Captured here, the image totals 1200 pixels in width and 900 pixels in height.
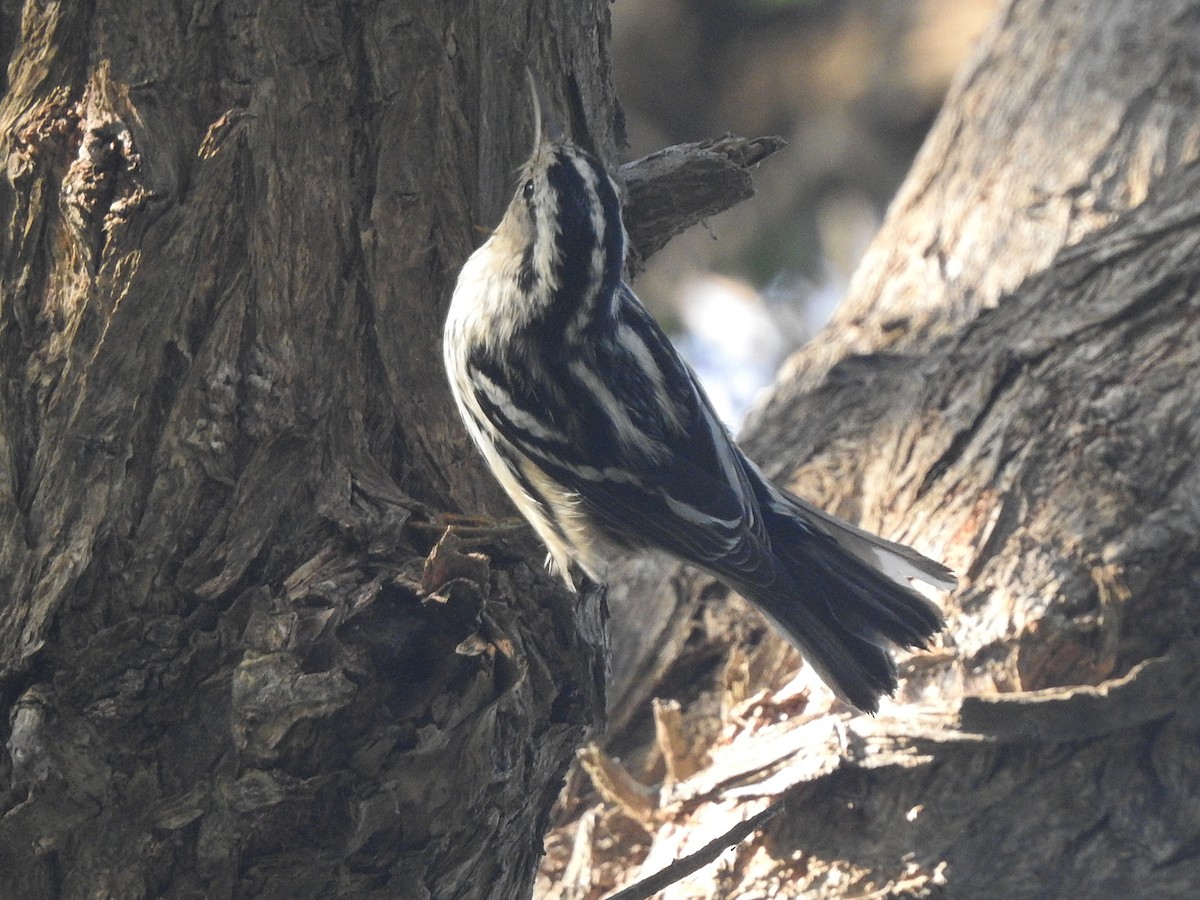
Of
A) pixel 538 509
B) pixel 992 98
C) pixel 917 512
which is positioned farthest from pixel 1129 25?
pixel 538 509

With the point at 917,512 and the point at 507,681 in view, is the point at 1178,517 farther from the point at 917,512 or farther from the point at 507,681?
the point at 507,681

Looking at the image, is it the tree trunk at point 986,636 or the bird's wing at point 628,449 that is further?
the bird's wing at point 628,449

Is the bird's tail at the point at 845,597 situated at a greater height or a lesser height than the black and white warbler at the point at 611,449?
lesser

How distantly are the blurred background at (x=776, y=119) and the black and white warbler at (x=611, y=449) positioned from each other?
195 inches

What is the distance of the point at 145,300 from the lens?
2486 millimetres

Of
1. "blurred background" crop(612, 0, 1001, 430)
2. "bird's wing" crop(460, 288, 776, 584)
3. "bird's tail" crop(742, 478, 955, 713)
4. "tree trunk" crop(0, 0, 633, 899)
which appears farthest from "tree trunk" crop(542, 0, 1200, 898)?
"blurred background" crop(612, 0, 1001, 430)

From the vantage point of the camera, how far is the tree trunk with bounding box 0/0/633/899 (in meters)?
2.28

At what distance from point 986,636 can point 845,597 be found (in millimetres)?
375

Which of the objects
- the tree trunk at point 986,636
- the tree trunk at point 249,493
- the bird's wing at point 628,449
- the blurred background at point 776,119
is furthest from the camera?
the blurred background at point 776,119

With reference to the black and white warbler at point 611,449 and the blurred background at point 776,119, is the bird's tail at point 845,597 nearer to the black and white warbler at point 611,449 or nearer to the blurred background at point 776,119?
the black and white warbler at point 611,449

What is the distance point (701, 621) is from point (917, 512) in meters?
0.70

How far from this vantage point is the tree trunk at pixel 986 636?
126 inches

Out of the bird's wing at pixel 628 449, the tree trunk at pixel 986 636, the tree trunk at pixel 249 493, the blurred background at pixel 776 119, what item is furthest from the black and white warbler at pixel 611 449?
the blurred background at pixel 776 119

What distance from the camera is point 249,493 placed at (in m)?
2.52
